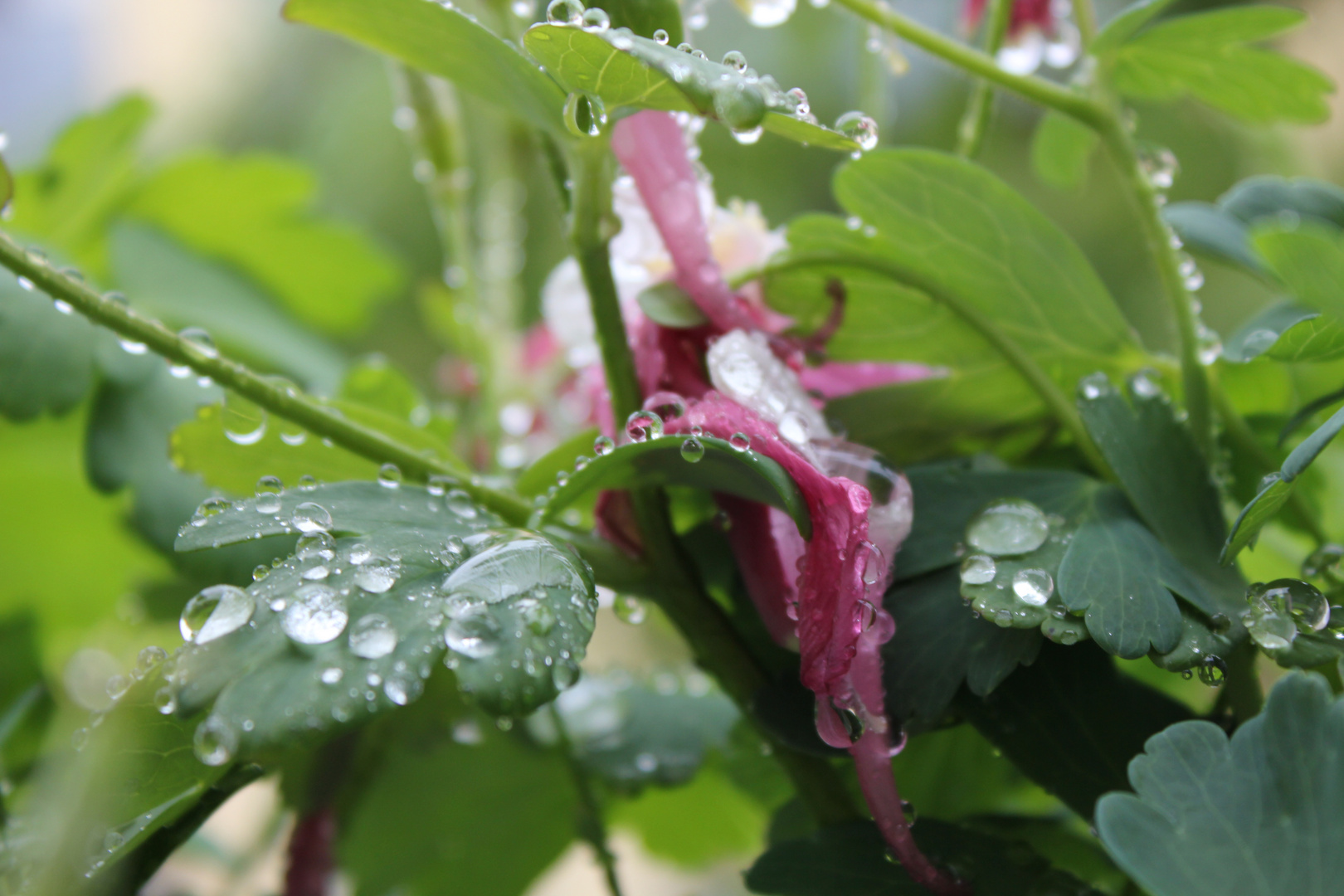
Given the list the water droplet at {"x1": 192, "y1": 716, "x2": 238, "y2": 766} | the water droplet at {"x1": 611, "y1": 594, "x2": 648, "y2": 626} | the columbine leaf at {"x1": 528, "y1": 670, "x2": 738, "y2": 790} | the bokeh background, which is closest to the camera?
the water droplet at {"x1": 192, "y1": 716, "x2": 238, "y2": 766}

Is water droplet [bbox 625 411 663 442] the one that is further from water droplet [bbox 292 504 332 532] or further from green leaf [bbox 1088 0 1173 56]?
green leaf [bbox 1088 0 1173 56]

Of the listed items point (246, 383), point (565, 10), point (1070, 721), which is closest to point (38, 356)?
point (246, 383)

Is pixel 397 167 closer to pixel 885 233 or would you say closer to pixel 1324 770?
pixel 885 233

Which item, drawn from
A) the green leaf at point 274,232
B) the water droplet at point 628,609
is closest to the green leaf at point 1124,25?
the water droplet at point 628,609

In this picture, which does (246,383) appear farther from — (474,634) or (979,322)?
(979,322)

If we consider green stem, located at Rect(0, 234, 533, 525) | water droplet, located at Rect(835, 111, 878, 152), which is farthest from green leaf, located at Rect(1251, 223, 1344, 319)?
green stem, located at Rect(0, 234, 533, 525)

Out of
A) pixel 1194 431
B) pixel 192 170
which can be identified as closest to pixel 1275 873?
pixel 1194 431
